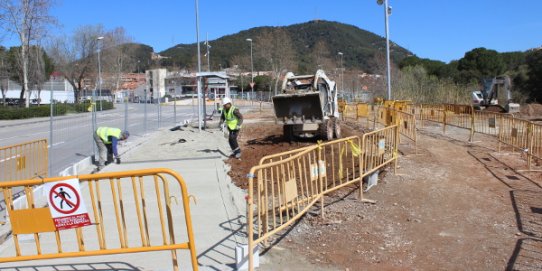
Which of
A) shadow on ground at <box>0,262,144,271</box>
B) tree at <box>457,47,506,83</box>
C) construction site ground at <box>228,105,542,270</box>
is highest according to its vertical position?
tree at <box>457,47,506,83</box>

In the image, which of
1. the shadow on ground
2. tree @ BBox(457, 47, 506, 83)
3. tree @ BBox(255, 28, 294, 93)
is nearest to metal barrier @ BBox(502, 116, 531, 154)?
the shadow on ground

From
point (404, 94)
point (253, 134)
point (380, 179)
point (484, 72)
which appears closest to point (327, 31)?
point (484, 72)

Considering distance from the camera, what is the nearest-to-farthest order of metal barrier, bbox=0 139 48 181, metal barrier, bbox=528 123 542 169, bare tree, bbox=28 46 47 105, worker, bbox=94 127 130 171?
metal barrier, bbox=0 139 48 181 → worker, bbox=94 127 130 171 → metal barrier, bbox=528 123 542 169 → bare tree, bbox=28 46 47 105

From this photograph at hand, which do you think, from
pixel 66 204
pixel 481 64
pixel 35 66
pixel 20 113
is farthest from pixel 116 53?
pixel 66 204

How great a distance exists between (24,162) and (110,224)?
3.04 meters

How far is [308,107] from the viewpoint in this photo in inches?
611

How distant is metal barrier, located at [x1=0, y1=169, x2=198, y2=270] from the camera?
14.7 ft

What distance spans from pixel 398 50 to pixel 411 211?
130 meters

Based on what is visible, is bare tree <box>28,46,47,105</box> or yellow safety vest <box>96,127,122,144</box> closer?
yellow safety vest <box>96,127,122,144</box>

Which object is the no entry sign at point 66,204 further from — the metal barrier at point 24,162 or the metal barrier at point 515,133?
the metal barrier at point 515,133

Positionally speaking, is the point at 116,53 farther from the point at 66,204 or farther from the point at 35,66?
the point at 66,204

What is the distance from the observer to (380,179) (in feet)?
32.7

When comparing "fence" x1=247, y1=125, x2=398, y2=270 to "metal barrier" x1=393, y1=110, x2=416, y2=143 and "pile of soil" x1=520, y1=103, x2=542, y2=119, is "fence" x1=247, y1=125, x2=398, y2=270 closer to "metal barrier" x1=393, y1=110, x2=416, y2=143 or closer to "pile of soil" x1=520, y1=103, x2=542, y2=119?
"metal barrier" x1=393, y1=110, x2=416, y2=143

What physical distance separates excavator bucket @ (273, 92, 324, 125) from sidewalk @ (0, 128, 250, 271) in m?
2.16
